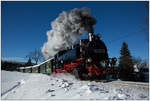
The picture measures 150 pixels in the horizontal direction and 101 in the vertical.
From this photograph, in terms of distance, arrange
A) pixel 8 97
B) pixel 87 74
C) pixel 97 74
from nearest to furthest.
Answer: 1. pixel 8 97
2. pixel 97 74
3. pixel 87 74

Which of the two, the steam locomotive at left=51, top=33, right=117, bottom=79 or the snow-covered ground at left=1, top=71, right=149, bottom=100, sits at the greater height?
the steam locomotive at left=51, top=33, right=117, bottom=79

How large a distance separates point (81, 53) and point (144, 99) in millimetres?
6407

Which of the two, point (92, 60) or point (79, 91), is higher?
point (92, 60)

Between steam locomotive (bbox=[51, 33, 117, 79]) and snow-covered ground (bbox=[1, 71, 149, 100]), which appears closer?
snow-covered ground (bbox=[1, 71, 149, 100])

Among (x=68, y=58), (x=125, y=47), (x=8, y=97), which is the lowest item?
(x=8, y=97)

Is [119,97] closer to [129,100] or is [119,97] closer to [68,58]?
[129,100]

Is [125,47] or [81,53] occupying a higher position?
[125,47]

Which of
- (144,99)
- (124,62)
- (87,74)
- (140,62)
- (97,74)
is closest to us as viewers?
(144,99)

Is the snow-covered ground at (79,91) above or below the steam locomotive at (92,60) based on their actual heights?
below

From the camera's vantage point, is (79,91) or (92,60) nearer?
(79,91)

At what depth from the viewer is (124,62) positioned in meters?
25.4

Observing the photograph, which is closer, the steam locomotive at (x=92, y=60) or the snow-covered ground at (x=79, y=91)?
the snow-covered ground at (x=79, y=91)

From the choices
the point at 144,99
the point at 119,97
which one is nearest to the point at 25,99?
the point at 119,97

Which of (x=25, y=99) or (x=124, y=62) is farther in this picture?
(x=124, y=62)
